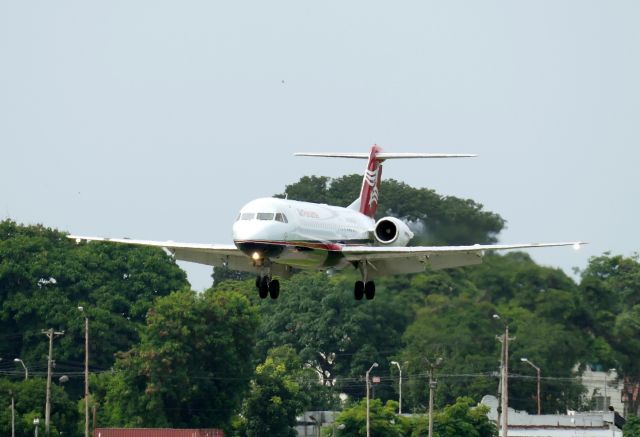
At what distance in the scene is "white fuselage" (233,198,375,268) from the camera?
2267 inches

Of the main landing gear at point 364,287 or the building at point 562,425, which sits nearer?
the main landing gear at point 364,287

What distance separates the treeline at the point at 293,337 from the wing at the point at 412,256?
2716 centimetres

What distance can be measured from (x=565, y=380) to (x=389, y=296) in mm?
13462

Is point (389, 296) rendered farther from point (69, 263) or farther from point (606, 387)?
point (69, 263)

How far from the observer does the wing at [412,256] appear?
60.4 meters

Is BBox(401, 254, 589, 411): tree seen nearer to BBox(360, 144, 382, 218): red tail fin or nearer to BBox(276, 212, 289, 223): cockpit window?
BBox(360, 144, 382, 218): red tail fin

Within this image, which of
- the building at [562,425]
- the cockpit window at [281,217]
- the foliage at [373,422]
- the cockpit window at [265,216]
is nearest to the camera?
the cockpit window at [265,216]

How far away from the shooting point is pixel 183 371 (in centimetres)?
10000

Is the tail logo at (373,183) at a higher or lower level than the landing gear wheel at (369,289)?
higher

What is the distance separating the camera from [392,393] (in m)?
114

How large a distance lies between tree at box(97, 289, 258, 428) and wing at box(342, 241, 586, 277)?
36.8 metres

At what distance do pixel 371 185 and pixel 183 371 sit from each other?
103ft

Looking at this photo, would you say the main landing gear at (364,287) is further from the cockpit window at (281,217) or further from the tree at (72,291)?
the tree at (72,291)

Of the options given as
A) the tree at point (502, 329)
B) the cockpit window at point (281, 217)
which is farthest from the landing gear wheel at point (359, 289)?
the tree at point (502, 329)
